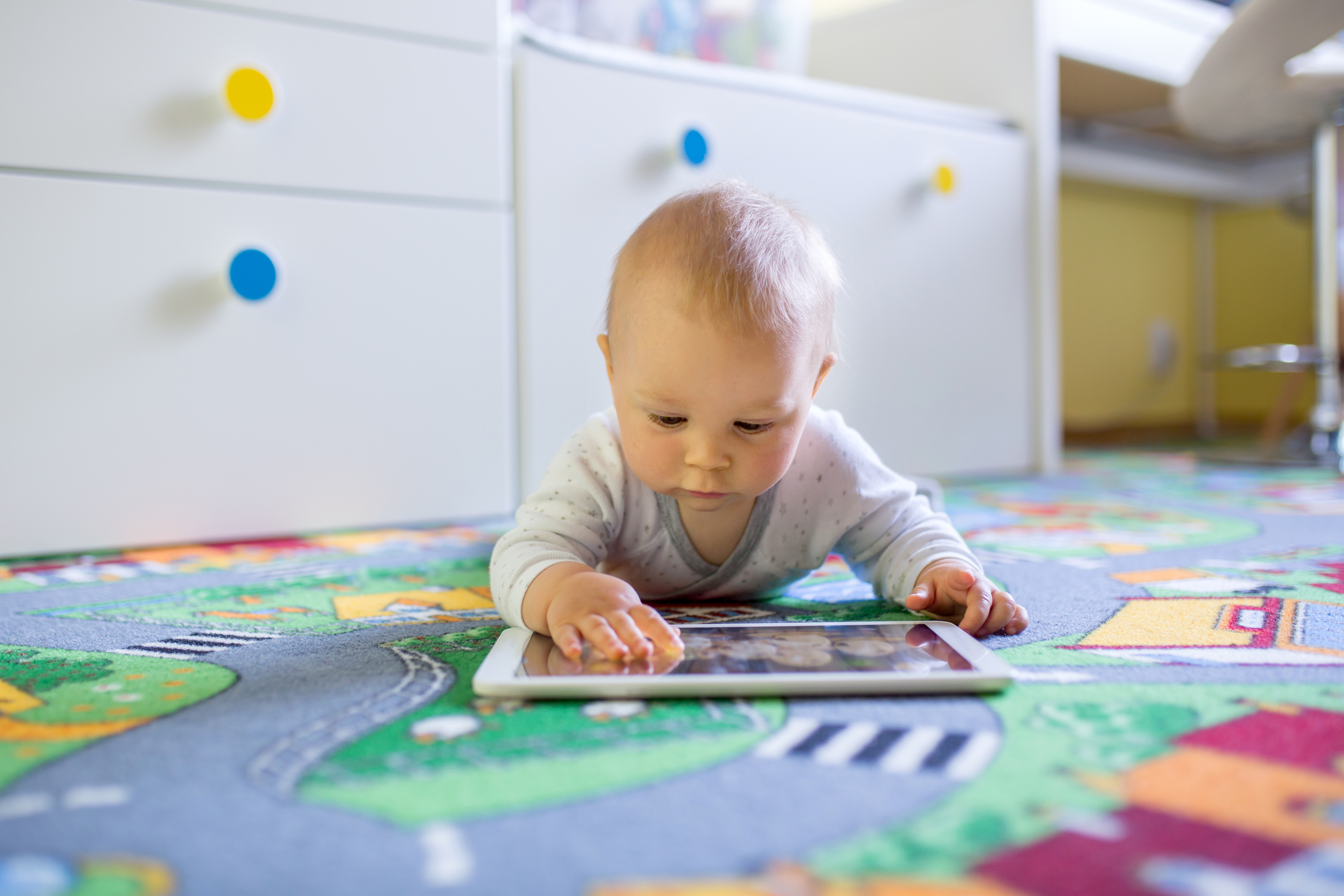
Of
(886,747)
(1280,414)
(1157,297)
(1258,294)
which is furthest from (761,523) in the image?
(1258,294)

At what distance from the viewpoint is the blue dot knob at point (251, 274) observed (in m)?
1.03

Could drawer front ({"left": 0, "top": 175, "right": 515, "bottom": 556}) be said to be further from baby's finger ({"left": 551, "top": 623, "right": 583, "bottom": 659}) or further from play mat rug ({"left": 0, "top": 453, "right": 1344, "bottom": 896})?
baby's finger ({"left": 551, "top": 623, "right": 583, "bottom": 659})

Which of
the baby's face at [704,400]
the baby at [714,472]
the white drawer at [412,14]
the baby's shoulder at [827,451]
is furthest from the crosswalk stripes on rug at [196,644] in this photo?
the white drawer at [412,14]

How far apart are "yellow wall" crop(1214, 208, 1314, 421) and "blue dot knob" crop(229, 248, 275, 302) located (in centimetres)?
208

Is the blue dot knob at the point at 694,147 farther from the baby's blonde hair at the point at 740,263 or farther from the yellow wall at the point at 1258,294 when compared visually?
the yellow wall at the point at 1258,294

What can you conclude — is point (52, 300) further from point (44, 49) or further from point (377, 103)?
point (377, 103)

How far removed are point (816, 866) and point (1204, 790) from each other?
6.0 inches

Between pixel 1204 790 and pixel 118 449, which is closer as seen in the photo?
pixel 1204 790

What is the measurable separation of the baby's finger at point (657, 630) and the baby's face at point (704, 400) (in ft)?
0.32

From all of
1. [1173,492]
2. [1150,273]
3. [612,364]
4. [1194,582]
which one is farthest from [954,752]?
[1150,273]

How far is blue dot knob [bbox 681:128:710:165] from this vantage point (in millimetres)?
1266

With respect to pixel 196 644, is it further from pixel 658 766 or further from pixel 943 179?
pixel 943 179

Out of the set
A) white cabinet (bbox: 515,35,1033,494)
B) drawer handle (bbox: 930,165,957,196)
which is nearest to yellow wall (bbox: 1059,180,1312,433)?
white cabinet (bbox: 515,35,1033,494)

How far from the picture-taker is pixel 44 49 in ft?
3.14
